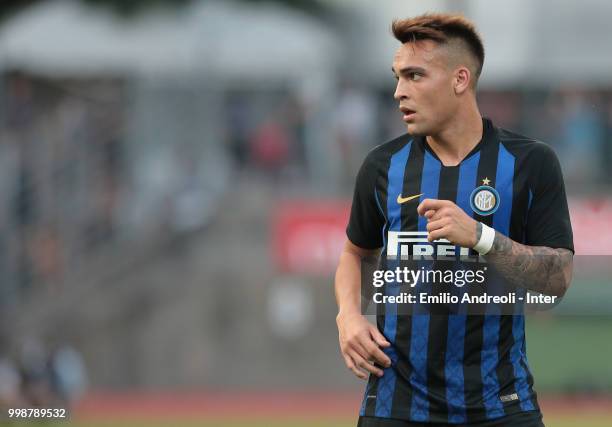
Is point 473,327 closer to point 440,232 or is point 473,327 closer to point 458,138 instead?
point 440,232

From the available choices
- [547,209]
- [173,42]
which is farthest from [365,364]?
[173,42]

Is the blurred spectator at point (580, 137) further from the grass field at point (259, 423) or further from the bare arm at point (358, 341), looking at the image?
the bare arm at point (358, 341)

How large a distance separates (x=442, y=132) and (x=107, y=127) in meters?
14.2

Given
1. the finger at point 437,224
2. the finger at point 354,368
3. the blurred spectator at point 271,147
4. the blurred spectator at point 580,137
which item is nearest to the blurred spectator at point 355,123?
the blurred spectator at point 271,147

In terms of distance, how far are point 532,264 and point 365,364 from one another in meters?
0.63

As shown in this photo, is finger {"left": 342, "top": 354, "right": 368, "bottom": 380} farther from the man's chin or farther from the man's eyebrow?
the man's eyebrow

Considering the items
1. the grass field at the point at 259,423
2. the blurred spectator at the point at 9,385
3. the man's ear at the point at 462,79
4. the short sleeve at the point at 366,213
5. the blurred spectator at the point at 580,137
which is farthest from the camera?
the blurred spectator at the point at 580,137

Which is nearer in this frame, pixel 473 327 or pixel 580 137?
pixel 473 327

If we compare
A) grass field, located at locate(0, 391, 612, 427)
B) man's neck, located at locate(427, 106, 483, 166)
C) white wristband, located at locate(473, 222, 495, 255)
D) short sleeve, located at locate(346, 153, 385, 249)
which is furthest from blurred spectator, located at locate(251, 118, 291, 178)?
white wristband, located at locate(473, 222, 495, 255)

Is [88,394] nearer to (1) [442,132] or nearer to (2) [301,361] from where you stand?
(2) [301,361]

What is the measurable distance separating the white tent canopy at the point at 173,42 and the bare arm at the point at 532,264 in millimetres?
13840

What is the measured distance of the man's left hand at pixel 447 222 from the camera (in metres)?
3.79

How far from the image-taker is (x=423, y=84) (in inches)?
163

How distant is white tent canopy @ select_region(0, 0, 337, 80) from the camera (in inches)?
703
